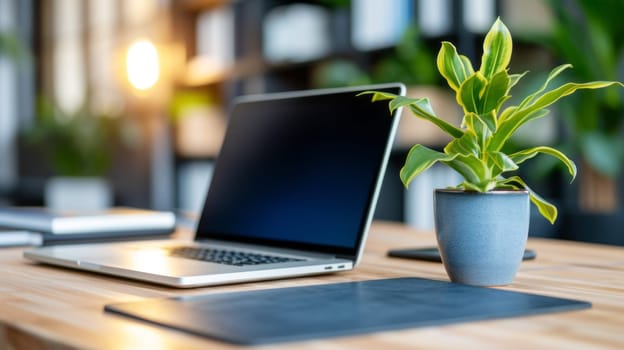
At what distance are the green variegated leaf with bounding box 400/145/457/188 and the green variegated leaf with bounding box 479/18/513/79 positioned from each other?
113 millimetres

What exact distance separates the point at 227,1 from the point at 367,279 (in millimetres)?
3418

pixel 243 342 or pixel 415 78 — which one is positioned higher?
pixel 415 78

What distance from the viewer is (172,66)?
4.76 meters

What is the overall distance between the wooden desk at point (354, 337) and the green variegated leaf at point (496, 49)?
0.23m

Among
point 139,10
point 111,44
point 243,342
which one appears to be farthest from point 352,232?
→ point 111,44

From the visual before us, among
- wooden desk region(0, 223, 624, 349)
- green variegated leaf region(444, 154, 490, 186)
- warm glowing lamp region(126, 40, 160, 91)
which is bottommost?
wooden desk region(0, 223, 624, 349)

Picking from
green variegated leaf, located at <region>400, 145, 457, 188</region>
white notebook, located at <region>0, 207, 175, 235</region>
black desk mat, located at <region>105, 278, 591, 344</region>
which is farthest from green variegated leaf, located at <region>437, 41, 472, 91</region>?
white notebook, located at <region>0, 207, 175, 235</region>

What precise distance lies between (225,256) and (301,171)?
0.57 feet

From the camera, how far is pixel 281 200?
3.87 ft

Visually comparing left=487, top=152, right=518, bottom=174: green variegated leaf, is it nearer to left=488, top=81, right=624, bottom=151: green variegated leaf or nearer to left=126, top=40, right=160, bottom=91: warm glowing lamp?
left=488, top=81, right=624, bottom=151: green variegated leaf

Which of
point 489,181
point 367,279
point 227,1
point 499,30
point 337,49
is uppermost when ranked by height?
point 227,1

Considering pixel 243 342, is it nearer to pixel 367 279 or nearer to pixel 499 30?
pixel 367 279

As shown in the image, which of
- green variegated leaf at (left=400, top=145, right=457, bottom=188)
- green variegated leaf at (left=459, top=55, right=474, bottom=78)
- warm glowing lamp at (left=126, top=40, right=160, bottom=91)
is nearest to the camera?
green variegated leaf at (left=400, top=145, right=457, bottom=188)

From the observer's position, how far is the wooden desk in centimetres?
61
